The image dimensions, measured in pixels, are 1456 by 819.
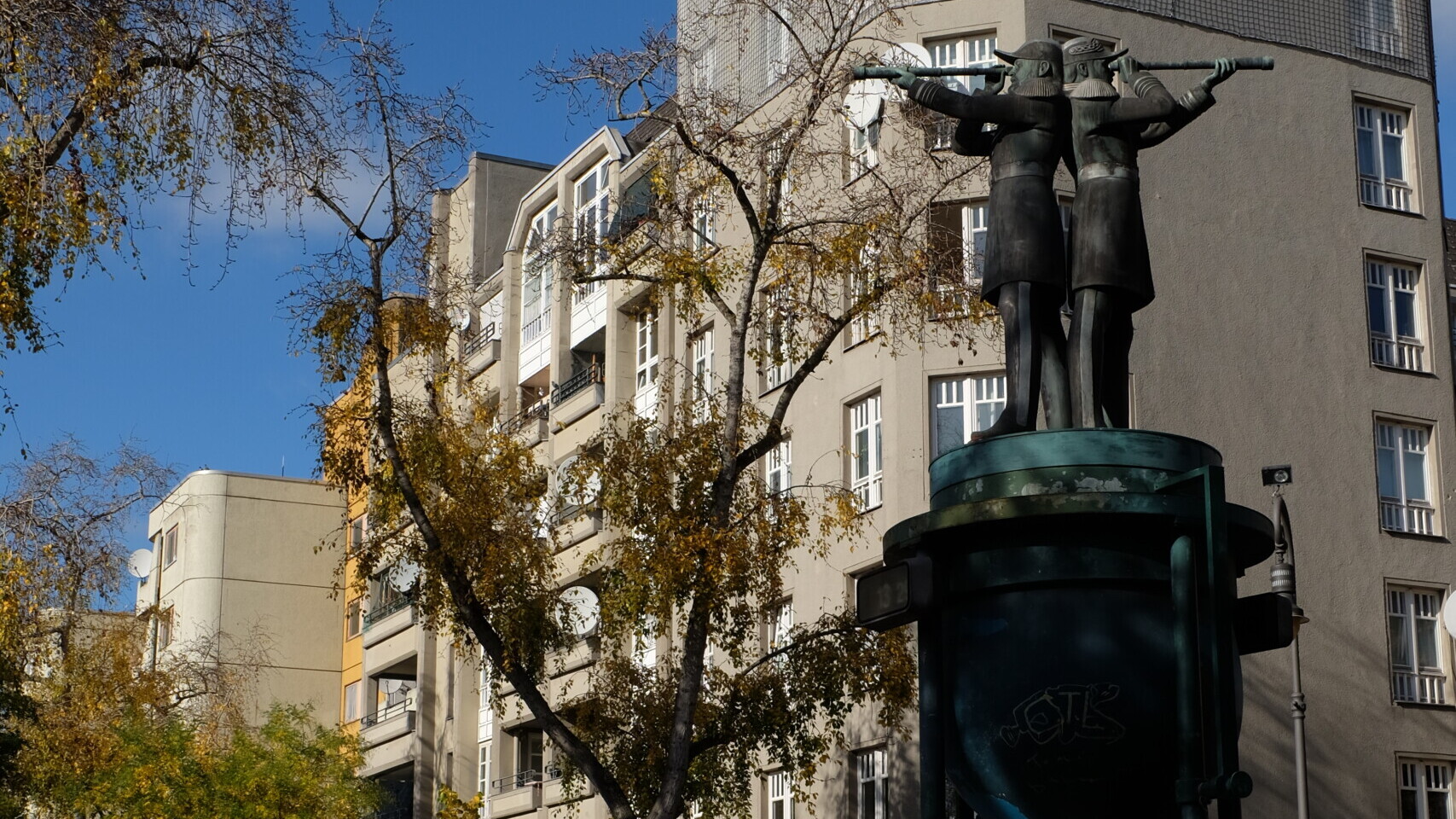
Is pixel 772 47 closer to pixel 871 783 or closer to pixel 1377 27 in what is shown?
pixel 1377 27

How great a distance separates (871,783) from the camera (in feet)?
114

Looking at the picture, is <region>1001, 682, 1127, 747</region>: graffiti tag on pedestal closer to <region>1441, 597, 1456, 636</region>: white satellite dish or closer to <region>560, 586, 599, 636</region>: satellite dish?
<region>1441, 597, 1456, 636</region>: white satellite dish

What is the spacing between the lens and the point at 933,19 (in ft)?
118

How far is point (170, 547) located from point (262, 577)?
460 centimetres

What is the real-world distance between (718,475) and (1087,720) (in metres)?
13.3

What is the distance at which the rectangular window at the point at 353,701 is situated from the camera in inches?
2416

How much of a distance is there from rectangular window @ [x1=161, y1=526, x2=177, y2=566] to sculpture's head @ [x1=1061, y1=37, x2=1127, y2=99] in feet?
191

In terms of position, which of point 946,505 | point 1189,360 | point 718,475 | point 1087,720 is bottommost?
point 1087,720

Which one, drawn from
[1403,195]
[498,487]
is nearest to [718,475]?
[498,487]

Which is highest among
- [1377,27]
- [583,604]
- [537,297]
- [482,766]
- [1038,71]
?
[1377,27]

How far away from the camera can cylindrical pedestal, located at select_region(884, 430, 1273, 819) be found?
34.9 ft

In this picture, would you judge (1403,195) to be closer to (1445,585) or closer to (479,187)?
(1445,585)

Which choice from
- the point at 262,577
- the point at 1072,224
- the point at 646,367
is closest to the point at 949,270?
the point at 1072,224

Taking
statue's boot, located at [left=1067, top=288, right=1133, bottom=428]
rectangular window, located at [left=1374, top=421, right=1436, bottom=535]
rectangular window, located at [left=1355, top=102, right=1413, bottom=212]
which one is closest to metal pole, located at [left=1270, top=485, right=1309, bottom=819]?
rectangular window, located at [left=1374, top=421, right=1436, bottom=535]
